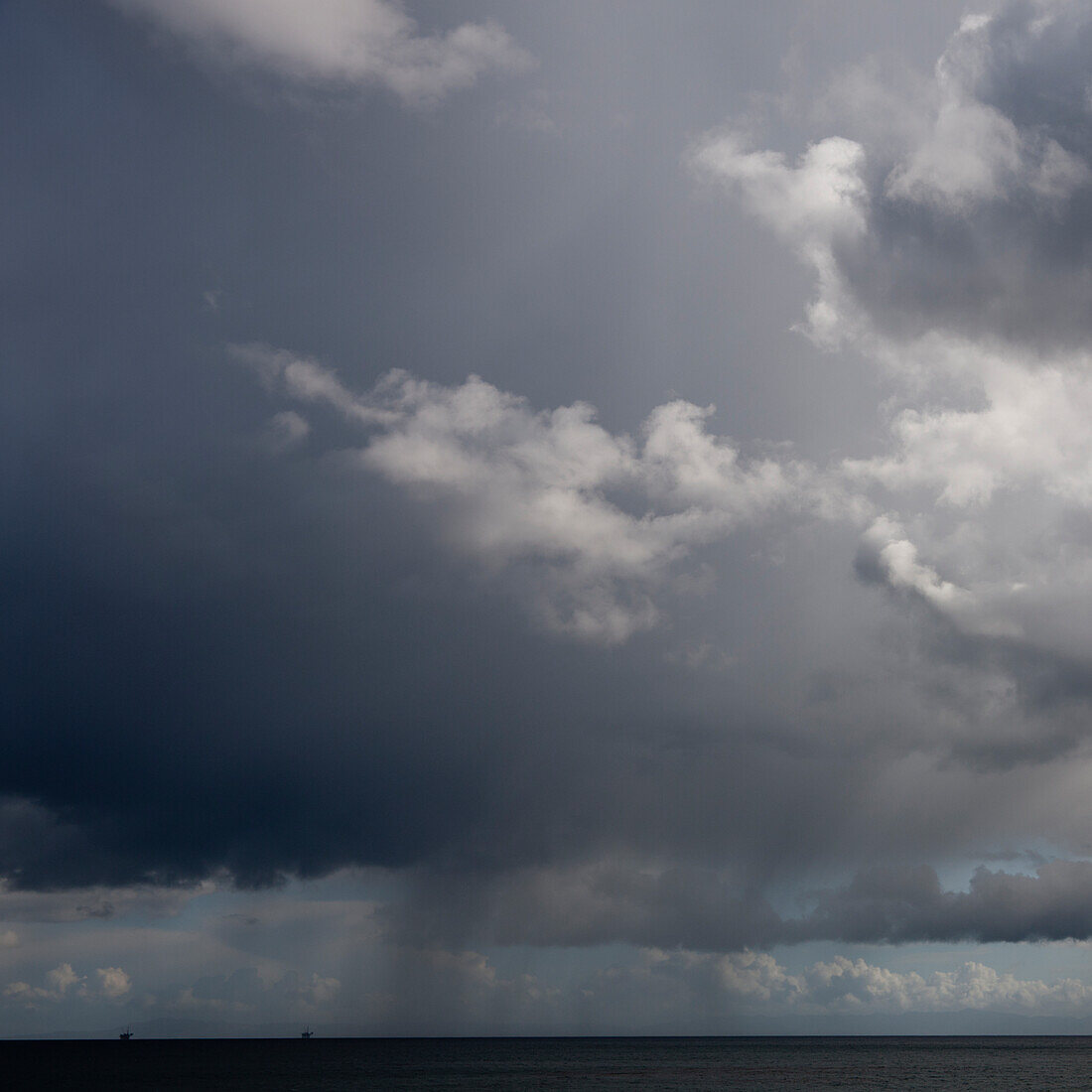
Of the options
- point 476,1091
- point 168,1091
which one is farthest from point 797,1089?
point 168,1091

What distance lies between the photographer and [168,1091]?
19962 centimetres

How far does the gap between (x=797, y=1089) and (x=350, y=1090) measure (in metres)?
91.2

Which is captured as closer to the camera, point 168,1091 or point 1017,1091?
point 1017,1091

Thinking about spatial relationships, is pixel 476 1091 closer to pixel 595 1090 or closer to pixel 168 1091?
pixel 595 1090

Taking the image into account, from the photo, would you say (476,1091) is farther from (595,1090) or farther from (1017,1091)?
(1017,1091)

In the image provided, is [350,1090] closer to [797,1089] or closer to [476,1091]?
[476,1091]

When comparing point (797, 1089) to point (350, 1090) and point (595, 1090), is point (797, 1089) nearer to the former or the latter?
point (595, 1090)

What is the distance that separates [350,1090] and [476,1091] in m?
27.4

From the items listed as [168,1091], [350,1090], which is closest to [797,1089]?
[350,1090]

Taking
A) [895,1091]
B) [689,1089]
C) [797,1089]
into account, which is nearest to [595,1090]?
[689,1089]

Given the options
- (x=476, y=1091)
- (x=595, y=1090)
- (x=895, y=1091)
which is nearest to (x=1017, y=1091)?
(x=895, y=1091)

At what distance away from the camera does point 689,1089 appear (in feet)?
646

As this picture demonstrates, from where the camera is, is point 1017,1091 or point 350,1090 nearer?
point 1017,1091

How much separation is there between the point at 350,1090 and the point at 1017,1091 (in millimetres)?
131086
